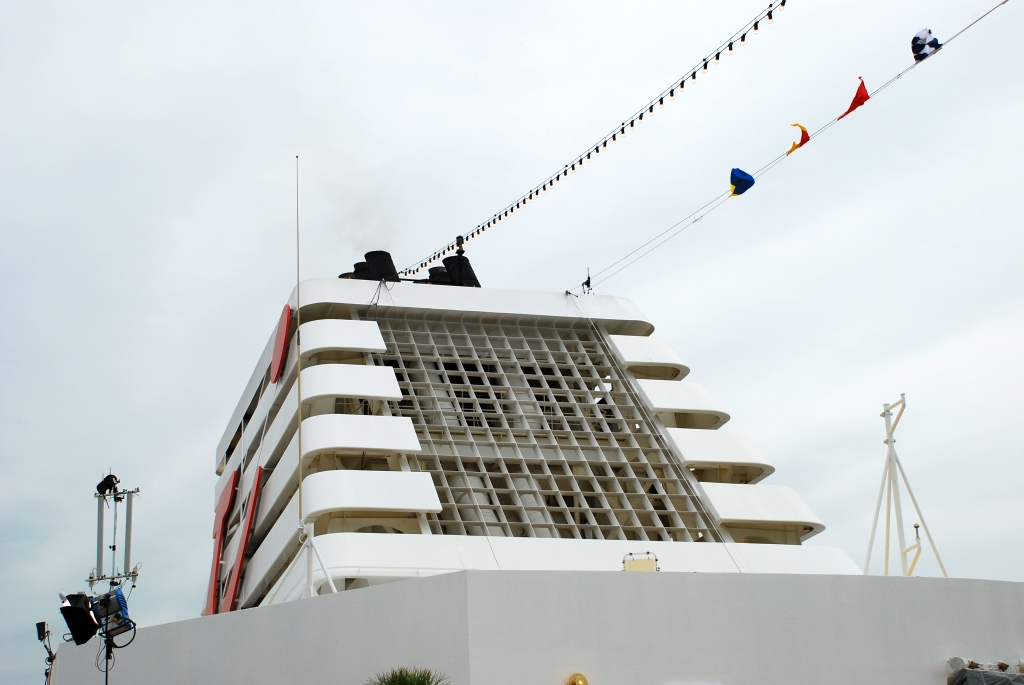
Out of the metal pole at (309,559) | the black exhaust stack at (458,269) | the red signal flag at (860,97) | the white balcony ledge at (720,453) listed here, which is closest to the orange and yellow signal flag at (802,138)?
the red signal flag at (860,97)

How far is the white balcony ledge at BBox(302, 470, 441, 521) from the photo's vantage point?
50.1 feet

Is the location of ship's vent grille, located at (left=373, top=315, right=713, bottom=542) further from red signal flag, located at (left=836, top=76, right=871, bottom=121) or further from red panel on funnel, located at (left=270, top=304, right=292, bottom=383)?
red signal flag, located at (left=836, top=76, right=871, bottom=121)

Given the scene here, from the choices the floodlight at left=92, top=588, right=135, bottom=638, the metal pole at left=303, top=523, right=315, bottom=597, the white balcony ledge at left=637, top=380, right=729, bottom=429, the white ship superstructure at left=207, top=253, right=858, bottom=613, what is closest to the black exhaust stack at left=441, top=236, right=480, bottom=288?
the white ship superstructure at left=207, top=253, right=858, bottom=613

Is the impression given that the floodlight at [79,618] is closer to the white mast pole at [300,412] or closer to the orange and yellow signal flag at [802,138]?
the white mast pole at [300,412]

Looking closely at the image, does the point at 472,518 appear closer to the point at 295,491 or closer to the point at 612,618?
the point at 295,491

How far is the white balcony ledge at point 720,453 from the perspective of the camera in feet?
59.8

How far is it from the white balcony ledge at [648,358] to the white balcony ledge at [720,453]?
1.86 m

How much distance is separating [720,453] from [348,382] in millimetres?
6323

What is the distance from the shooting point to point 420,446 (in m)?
17.0

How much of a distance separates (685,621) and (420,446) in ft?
19.8

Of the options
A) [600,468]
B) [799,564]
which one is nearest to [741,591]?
[799,564]

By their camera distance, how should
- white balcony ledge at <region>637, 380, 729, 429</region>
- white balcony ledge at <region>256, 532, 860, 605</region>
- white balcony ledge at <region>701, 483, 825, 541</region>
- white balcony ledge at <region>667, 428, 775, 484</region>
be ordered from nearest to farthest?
1. white balcony ledge at <region>256, 532, 860, 605</region>
2. white balcony ledge at <region>701, 483, 825, 541</region>
3. white balcony ledge at <region>667, 428, 775, 484</region>
4. white balcony ledge at <region>637, 380, 729, 429</region>

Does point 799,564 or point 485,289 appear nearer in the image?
point 799,564

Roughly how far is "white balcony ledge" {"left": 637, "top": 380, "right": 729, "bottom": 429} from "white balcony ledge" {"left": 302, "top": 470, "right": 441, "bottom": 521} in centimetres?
511
